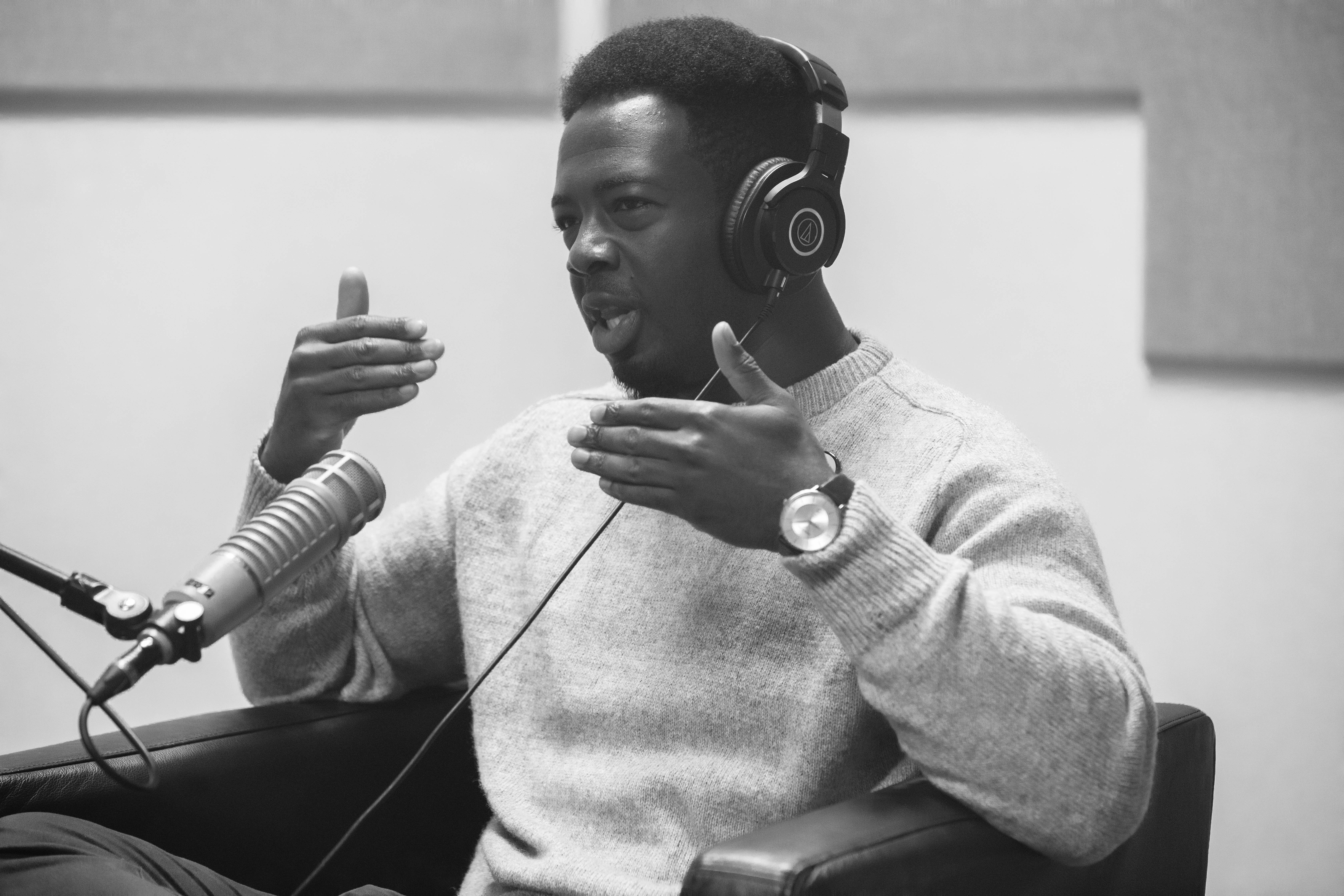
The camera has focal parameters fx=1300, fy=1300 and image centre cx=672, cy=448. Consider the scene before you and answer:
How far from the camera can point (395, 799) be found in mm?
1306

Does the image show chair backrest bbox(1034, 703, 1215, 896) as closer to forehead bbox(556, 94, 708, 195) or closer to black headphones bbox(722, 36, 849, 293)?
black headphones bbox(722, 36, 849, 293)

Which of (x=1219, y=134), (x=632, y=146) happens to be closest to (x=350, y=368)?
(x=632, y=146)

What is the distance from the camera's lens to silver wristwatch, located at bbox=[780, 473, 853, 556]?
884 millimetres

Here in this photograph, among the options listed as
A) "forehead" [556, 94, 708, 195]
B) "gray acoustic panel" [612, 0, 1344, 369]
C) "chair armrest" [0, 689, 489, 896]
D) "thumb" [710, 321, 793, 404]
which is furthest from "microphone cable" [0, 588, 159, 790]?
"gray acoustic panel" [612, 0, 1344, 369]

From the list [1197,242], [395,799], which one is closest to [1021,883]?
[395,799]

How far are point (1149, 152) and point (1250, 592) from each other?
57 centimetres

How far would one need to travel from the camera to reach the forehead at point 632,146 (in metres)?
1.14

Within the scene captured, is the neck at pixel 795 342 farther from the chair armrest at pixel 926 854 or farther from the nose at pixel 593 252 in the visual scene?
the chair armrest at pixel 926 854

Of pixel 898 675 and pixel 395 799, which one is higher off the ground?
pixel 898 675

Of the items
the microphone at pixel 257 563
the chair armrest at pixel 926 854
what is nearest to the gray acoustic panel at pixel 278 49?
the microphone at pixel 257 563

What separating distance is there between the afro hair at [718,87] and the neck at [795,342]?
0.12 meters

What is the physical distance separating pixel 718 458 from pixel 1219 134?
1.04m

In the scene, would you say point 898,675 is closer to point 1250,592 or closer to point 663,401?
point 663,401

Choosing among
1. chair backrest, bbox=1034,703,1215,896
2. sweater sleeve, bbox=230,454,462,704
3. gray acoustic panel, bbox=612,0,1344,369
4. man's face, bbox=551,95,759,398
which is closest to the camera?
chair backrest, bbox=1034,703,1215,896
